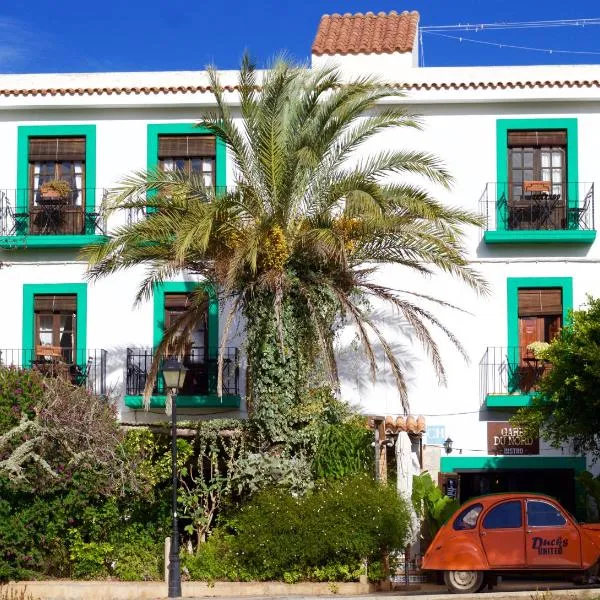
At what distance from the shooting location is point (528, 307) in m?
26.2

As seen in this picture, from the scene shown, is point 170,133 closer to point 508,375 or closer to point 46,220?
point 46,220

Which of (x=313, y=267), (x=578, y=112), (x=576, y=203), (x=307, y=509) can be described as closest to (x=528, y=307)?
(x=576, y=203)

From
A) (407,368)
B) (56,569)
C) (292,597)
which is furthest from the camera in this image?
(407,368)

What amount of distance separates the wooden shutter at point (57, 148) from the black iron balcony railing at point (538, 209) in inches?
325

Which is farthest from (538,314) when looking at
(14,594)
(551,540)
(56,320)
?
(14,594)

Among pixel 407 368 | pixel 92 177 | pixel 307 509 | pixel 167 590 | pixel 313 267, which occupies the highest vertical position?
pixel 92 177

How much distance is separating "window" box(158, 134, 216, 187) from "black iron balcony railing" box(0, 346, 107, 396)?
161 inches

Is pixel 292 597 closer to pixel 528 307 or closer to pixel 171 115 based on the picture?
pixel 528 307

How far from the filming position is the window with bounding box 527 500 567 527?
1920 centimetres

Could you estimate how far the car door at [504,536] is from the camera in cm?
1908

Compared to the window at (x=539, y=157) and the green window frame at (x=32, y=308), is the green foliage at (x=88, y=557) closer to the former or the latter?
the green window frame at (x=32, y=308)

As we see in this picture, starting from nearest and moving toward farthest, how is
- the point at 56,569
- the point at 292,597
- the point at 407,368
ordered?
the point at 292,597 < the point at 56,569 < the point at 407,368

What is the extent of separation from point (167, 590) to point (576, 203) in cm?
1121

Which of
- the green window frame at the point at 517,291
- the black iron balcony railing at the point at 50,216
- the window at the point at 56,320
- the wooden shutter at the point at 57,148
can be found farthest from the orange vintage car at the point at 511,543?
the wooden shutter at the point at 57,148
